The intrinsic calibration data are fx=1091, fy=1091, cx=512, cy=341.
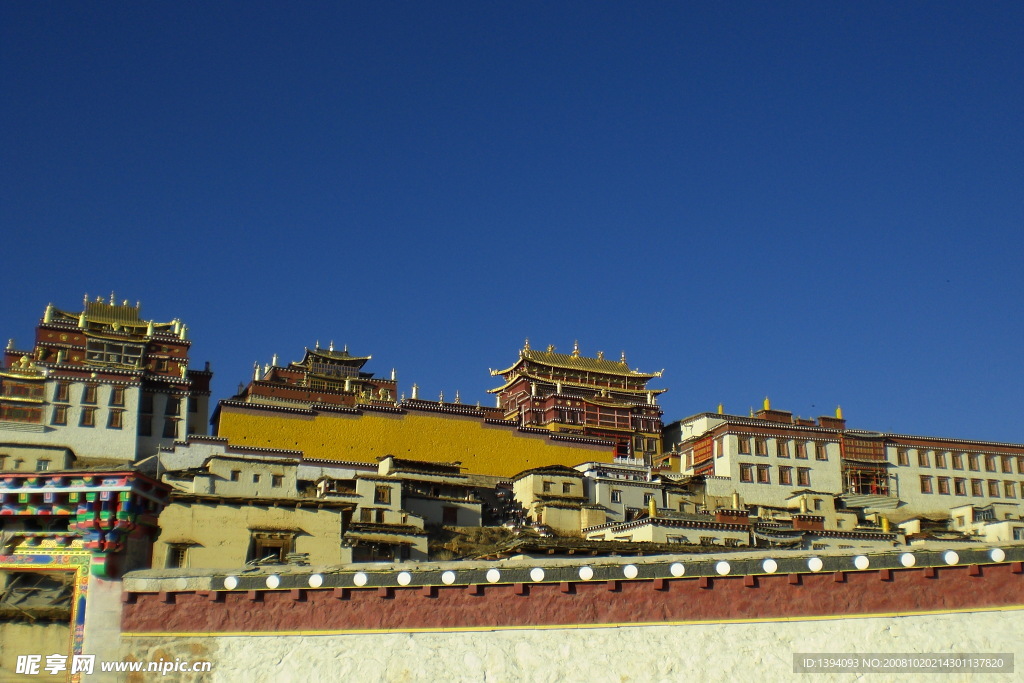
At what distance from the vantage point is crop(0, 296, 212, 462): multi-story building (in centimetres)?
5138

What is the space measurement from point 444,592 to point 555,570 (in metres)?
1.61

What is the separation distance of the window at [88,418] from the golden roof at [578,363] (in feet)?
99.7

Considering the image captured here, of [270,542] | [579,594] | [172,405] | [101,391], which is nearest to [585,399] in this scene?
[172,405]

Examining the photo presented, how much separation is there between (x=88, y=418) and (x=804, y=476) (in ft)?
123

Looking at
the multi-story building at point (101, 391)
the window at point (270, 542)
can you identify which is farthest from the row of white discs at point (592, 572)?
the multi-story building at point (101, 391)

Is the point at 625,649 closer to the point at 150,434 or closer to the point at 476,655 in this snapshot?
the point at 476,655

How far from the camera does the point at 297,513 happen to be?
33.6 meters

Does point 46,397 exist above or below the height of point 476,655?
above

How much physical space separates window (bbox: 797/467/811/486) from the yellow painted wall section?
34.8 ft

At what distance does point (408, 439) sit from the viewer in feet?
196

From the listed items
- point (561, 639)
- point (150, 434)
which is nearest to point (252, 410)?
point (150, 434)

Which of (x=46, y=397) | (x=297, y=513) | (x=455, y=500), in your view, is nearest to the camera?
(x=297, y=513)

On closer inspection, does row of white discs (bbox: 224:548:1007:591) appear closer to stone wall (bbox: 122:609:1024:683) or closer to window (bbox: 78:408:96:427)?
stone wall (bbox: 122:609:1024:683)

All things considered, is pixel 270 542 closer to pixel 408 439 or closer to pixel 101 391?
pixel 101 391
